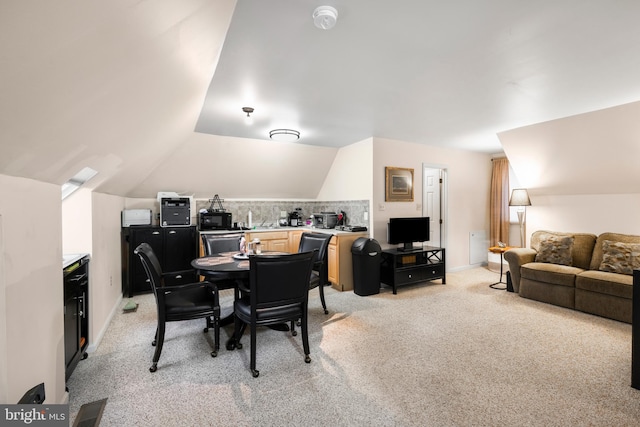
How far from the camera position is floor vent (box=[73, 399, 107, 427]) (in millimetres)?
1201

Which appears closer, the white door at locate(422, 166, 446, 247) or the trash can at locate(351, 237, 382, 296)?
the trash can at locate(351, 237, 382, 296)

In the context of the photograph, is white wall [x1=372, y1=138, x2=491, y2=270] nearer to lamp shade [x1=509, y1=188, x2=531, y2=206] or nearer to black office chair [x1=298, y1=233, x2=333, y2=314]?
lamp shade [x1=509, y1=188, x2=531, y2=206]

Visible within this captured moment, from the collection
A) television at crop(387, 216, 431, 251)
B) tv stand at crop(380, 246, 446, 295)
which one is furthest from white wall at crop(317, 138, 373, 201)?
tv stand at crop(380, 246, 446, 295)

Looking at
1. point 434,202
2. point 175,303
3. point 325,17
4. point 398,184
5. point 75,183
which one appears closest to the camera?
point 325,17

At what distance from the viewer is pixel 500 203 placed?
608 cm

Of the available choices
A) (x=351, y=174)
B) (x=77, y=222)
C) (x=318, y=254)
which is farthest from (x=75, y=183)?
(x=351, y=174)

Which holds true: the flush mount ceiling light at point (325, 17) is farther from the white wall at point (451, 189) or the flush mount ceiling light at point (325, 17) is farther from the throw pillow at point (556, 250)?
the throw pillow at point (556, 250)

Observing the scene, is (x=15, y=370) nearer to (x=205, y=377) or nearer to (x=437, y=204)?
(x=205, y=377)

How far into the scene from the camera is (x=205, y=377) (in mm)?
2355

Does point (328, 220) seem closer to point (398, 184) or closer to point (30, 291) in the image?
point (398, 184)

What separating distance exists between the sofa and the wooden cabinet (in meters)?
5.00

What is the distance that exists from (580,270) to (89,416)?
5239mm

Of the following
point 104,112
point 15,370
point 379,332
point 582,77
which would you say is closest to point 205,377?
point 15,370

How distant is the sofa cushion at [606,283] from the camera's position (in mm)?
3369
